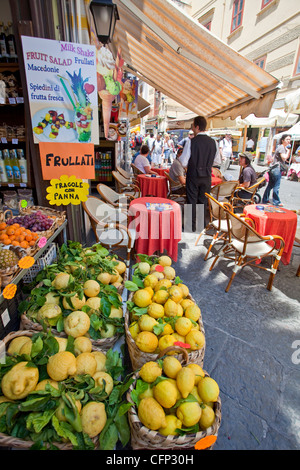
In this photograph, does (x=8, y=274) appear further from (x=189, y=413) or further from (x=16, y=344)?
(x=189, y=413)

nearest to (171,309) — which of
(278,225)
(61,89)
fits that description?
(61,89)

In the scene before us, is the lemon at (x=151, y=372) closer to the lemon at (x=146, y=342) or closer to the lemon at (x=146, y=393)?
the lemon at (x=146, y=393)

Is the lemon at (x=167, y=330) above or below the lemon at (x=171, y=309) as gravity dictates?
below

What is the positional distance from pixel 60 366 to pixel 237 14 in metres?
23.9

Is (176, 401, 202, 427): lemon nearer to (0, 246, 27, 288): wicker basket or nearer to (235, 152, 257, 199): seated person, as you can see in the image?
(0, 246, 27, 288): wicker basket

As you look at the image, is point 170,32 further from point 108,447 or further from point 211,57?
point 108,447

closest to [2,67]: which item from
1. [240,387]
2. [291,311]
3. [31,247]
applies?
[31,247]

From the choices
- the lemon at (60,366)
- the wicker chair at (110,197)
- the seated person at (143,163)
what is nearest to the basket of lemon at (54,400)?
the lemon at (60,366)

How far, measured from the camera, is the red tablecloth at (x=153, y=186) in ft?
21.2

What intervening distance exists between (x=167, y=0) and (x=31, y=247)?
3.69 meters

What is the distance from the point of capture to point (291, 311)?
297 centimetres

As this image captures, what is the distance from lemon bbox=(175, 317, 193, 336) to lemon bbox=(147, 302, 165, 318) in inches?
6.0

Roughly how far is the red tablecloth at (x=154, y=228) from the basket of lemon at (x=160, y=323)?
1418 mm

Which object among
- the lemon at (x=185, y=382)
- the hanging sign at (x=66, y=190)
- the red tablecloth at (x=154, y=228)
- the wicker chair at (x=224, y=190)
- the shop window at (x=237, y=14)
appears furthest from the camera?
the shop window at (x=237, y=14)
